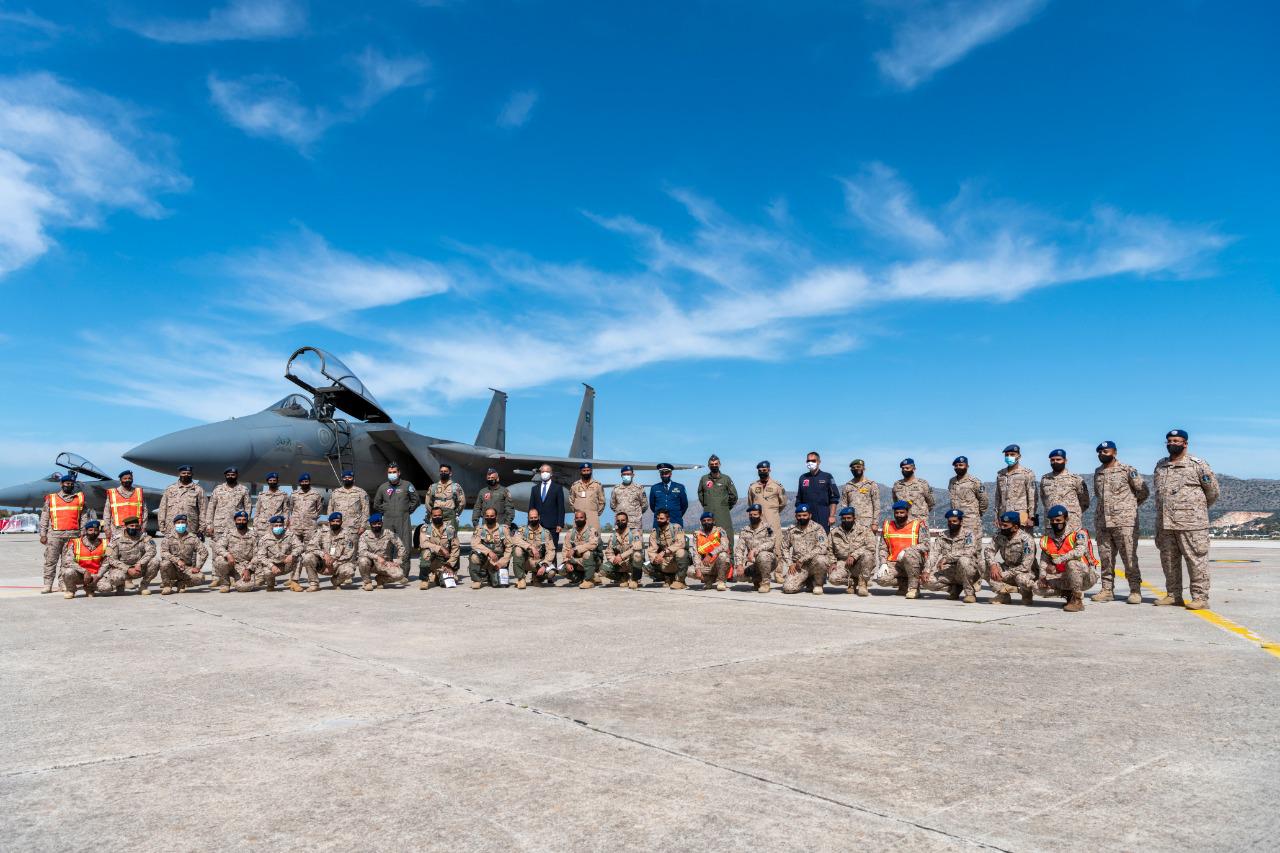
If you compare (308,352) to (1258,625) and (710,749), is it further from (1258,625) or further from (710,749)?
Answer: (1258,625)

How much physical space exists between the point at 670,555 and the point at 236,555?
5531mm

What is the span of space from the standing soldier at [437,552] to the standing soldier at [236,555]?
2093mm

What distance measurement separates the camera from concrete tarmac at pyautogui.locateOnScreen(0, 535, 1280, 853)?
8.20ft

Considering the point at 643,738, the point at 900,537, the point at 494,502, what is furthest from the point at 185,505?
the point at 643,738

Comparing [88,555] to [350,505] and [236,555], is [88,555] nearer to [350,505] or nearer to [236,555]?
[236,555]

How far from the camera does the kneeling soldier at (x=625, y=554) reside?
414 inches

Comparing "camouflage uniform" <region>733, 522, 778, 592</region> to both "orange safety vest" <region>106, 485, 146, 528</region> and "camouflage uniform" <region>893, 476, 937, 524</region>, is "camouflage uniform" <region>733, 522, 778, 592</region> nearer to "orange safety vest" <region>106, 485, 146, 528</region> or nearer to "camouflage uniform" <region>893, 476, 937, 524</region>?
"camouflage uniform" <region>893, 476, 937, 524</region>

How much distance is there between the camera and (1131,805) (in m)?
2.64

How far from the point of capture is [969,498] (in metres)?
9.59

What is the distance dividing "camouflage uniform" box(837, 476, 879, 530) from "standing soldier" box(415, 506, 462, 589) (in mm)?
5110

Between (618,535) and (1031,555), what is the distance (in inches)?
196

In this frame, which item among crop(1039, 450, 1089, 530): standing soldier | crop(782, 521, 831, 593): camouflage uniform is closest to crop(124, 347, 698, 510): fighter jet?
crop(782, 521, 831, 593): camouflage uniform

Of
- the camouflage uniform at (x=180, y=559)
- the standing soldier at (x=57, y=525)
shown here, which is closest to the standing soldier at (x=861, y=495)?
the camouflage uniform at (x=180, y=559)

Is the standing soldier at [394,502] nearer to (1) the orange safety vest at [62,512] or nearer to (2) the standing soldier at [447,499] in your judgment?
(2) the standing soldier at [447,499]
